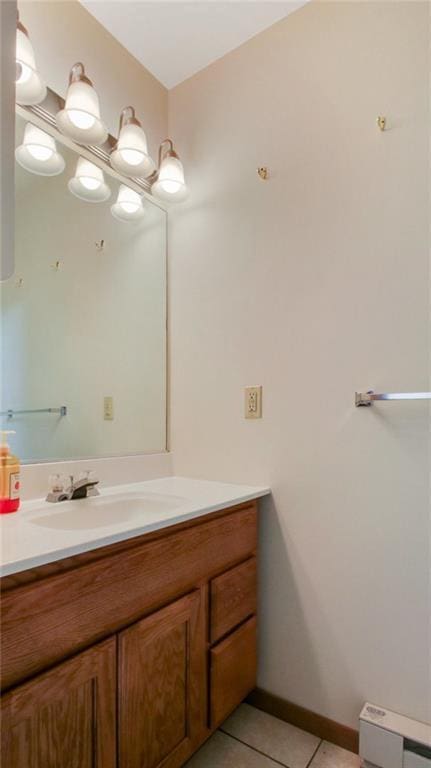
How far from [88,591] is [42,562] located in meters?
0.15

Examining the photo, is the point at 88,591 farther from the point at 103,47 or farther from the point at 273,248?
the point at 103,47

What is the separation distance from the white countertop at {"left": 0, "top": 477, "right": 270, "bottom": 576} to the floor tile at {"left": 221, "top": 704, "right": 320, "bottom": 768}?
758 mm

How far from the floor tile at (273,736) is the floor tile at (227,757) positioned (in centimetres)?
3

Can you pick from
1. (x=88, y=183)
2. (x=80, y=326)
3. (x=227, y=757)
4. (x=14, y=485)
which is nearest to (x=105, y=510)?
(x=14, y=485)

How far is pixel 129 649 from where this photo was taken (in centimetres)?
89

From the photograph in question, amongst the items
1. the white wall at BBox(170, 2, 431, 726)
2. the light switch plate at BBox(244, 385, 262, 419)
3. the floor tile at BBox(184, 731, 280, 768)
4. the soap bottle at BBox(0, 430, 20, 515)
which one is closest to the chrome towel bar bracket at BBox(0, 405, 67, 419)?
the soap bottle at BBox(0, 430, 20, 515)

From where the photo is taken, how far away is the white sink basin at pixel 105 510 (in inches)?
43.4

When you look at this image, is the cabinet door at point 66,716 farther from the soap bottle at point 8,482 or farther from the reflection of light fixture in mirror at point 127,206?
the reflection of light fixture in mirror at point 127,206

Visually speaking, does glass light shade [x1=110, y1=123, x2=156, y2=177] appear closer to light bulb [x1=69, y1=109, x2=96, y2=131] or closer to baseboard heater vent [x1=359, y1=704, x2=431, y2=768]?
light bulb [x1=69, y1=109, x2=96, y2=131]

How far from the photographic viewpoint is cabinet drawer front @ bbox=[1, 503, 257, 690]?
2.28 ft

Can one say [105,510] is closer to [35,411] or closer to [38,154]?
[35,411]

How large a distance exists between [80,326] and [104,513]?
0.69m

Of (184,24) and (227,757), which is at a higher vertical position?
(184,24)

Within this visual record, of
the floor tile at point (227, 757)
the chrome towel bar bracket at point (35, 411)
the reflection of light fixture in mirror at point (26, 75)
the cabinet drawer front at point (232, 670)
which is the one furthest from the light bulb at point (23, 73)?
the floor tile at point (227, 757)
